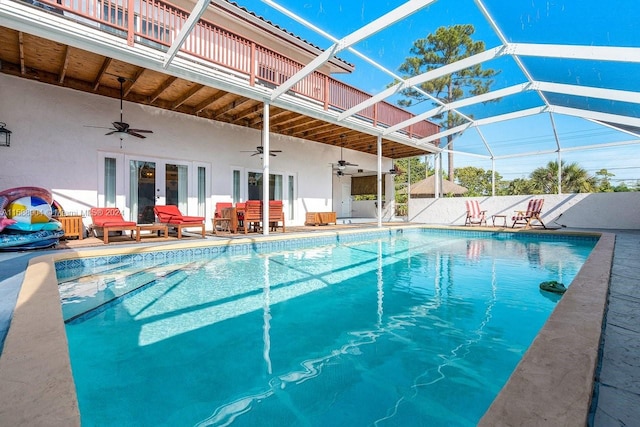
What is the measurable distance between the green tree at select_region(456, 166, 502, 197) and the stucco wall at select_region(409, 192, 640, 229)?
2319 centimetres

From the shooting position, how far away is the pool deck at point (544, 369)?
106 cm

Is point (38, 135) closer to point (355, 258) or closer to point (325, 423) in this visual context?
point (355, 258)

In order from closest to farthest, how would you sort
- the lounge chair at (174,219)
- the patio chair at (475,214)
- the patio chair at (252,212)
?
the lounge chair at (174,219) → the patio chair at (252,212) → the patio chair at (475,214)

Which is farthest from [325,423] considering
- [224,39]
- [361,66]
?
[361,66]

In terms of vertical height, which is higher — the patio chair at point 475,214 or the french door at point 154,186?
the french door at point 154,186

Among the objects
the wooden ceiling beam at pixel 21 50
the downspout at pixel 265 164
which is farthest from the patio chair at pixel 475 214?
the wooden ceiling beam at pixel 21 50

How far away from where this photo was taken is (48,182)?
634 cm

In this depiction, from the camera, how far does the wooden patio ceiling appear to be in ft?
17.4

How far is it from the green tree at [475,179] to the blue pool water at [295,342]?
3253cm

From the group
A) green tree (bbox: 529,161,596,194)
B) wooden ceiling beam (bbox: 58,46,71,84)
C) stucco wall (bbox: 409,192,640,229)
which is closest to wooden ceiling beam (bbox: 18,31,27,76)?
wooden ceiling beam (bbox: 58,46,71,84)

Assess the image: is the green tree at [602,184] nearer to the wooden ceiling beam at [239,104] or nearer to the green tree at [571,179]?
the green tree at [571,179]

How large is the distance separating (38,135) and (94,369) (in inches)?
253

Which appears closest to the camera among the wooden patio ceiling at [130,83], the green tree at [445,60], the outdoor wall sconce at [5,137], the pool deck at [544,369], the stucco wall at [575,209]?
the pool deck at [544,369]

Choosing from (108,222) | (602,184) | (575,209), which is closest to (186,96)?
(108,222)
